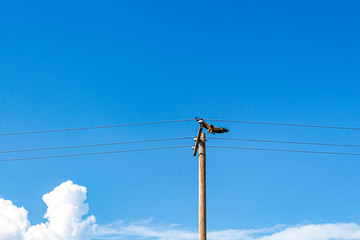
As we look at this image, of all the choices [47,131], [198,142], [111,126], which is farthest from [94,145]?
[198,142]

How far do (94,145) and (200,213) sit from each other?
7.94m

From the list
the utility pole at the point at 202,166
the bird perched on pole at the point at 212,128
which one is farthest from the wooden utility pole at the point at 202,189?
the bird perched on pole at the point at 212,128

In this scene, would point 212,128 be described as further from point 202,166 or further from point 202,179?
point 202,179

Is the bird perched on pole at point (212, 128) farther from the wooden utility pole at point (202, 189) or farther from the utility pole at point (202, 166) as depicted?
the wooden utility pole at point (202, 189)

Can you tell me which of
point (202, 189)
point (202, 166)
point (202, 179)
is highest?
point (202, 166)

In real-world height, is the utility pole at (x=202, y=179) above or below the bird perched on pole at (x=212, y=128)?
below

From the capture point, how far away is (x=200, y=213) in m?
13.9

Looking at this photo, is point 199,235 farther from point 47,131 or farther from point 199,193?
point 47,131

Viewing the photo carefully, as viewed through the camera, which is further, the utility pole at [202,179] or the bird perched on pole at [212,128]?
the bird perched on pole at [212,128]

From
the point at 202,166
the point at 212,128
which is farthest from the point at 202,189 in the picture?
the point at 212,128

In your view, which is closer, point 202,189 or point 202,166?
point 202,189

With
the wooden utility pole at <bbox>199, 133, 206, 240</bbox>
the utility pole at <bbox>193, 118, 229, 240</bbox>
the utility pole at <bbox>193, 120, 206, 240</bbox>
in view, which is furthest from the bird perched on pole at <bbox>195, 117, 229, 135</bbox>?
the wooden utility pole at <bbox>199, 133, 206, 240</bbox>

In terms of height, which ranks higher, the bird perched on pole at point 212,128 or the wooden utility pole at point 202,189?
the bird perched on pole at point 212,128

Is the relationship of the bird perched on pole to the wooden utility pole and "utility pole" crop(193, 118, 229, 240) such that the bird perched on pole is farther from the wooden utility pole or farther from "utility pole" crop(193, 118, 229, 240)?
the wooden utility pole
